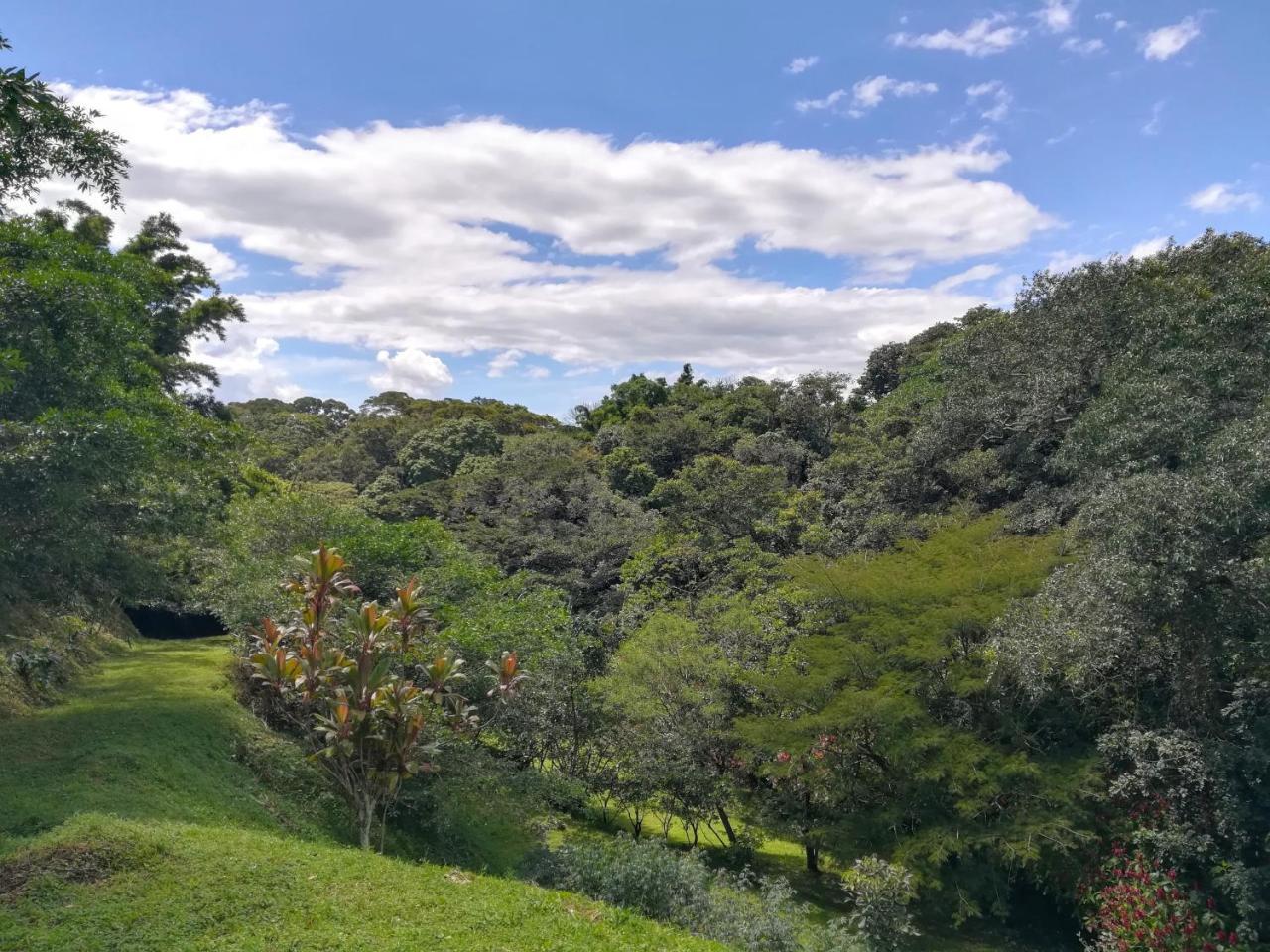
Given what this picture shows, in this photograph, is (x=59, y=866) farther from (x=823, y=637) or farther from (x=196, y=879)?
(x=823, y=637)

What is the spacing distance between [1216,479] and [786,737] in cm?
690

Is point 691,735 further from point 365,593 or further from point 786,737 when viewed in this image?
point 365,593

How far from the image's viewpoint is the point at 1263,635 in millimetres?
9258

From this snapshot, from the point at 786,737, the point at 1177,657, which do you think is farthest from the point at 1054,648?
the point at 786,737

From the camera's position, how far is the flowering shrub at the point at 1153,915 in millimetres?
9414

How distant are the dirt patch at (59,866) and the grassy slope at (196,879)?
14 millimetres

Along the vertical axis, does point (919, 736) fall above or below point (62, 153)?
below

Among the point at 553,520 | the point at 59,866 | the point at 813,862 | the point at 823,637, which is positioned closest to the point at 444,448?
the point at 553,520

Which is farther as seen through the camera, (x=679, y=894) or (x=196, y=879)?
(x=679, y=894)

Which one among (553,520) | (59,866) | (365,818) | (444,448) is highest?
(444,448)

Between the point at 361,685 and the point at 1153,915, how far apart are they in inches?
393

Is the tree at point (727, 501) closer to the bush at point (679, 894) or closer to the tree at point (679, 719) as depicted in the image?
the tree at point (679, 719)

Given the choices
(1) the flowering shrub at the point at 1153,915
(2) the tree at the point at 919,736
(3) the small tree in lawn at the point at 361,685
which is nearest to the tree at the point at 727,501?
(2) the tree at the point at 919,736

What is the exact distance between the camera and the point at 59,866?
21.4 feet
